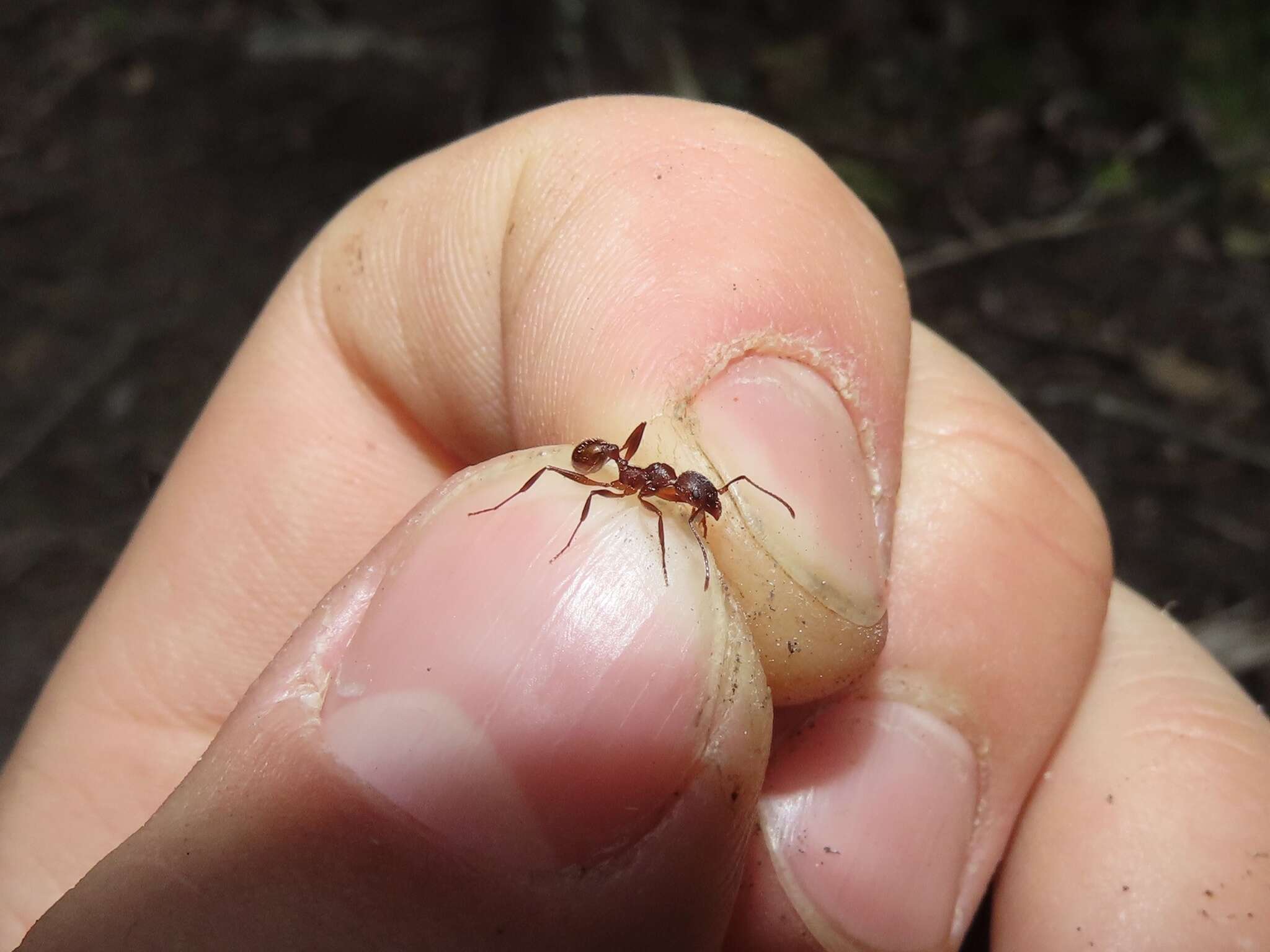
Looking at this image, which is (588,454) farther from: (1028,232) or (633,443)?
(1028,232)

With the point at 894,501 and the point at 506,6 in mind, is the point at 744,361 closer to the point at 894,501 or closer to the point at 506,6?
the point at 894,501

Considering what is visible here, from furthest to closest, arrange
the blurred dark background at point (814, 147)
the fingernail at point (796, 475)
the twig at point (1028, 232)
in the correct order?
1. the twig at point (1028, 232)
2. the blurred dark background at point (814, 147)
3. the fingernail at point (796, 475)

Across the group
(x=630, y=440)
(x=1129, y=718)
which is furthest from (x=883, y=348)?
(x=1129, y=718)

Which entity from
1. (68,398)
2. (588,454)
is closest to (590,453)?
(588,454)

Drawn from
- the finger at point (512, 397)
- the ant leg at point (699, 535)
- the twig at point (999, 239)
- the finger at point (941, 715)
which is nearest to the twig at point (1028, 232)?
the twig at point (999, 239)

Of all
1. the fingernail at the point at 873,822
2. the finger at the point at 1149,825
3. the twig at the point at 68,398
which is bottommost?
the finger at the point at 1149,825

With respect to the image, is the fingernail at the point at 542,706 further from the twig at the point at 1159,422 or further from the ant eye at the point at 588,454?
the twig at the point at 1159,422
